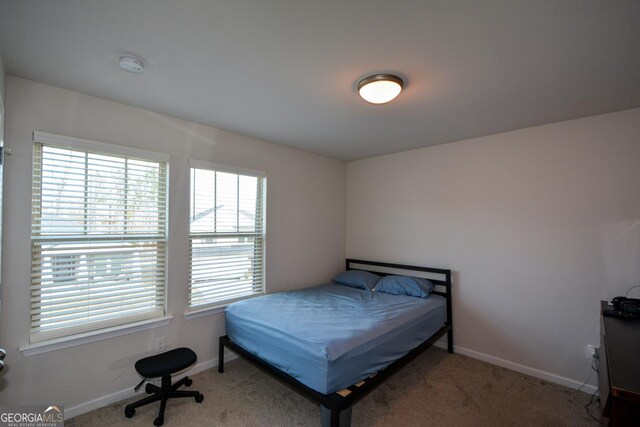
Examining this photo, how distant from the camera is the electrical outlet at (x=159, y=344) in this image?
261cm

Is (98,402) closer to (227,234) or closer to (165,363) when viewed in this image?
(165,363)

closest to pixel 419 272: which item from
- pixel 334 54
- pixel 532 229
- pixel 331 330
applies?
pixel 532 229

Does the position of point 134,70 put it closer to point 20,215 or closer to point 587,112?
point 20,215

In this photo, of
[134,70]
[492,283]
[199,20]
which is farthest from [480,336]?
[134,70]

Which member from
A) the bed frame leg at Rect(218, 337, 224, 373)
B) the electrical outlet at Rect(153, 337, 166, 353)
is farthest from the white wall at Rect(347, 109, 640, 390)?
the electrical outlet at Rect(153, 337, 166, 353)

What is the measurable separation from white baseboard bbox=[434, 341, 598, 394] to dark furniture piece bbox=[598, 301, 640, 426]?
116cm

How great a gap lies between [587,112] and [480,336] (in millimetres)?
2462

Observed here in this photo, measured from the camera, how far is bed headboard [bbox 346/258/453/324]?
136 inches

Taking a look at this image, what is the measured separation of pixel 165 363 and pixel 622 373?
2.78 m

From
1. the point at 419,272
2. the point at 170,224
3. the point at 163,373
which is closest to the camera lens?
the point at 163,373

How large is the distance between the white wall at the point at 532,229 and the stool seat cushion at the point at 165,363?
9.05 feet

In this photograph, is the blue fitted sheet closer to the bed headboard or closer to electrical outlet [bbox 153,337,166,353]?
the bed headboard

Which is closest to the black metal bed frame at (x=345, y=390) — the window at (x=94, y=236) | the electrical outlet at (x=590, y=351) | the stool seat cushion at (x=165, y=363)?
the stool seat cushion at (x=165, y=363)

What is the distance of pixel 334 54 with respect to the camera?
1721 mm
